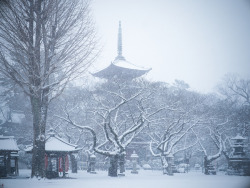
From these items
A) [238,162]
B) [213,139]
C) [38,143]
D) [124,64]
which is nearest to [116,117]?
[38,143]

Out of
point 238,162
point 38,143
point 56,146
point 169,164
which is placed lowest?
point 169,164

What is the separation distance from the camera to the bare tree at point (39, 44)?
13070 mm

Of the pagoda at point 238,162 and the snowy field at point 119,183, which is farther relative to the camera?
the pagoda at point 238,162

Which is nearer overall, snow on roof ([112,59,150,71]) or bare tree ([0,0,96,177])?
bare tree ([0,0,96,177])

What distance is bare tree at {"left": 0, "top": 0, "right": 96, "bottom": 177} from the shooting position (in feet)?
42.9

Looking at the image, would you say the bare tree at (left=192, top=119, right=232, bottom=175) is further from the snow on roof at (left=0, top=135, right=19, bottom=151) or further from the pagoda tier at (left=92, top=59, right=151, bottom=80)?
the snow on roof at (left=0, top=135, right=19, bottom=151)

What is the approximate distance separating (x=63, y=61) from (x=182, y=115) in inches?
548

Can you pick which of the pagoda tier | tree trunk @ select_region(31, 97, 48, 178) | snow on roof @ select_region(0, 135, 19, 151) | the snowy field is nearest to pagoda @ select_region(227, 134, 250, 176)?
the snowy field

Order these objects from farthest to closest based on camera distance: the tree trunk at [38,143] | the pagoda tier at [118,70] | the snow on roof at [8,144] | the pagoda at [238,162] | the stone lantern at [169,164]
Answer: the pagoda tier at [118,70] → the stone lantern at [169,164] → the pagoda at [238,162] → the snow on roof at [8,144] → the tree trunk at [38,143]

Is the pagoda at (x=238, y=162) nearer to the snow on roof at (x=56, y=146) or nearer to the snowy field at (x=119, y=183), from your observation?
the snowy field at (x=119, y=183)

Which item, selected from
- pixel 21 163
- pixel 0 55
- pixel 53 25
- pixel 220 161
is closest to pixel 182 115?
pixel 220 161

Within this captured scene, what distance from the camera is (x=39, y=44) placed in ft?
45.1

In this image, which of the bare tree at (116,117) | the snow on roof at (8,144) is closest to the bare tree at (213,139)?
the bare tree at (116,117)

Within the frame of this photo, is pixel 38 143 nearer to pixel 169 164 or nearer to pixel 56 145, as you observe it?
pixel 56 145
